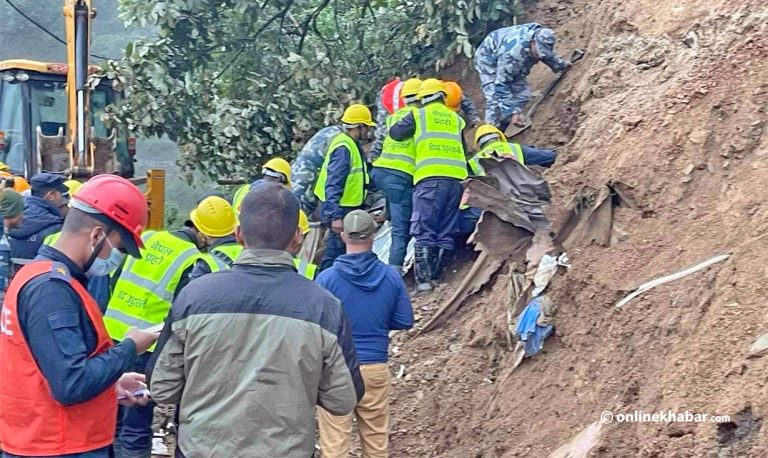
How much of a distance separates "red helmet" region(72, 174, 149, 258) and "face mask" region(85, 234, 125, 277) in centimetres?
7

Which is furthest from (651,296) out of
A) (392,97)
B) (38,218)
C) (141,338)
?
(38,218)

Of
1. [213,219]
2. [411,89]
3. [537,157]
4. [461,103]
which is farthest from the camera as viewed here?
[461,103]

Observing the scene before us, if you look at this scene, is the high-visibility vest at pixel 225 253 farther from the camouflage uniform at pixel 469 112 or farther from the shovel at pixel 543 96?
the camouflage uniform at pixel 469 112

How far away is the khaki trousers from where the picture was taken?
5.86m

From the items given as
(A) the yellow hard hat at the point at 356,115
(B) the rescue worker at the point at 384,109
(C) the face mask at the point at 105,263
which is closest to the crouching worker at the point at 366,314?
(C) the face mask at the point at 105,263

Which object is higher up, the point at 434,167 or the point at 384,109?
the point at 384,109

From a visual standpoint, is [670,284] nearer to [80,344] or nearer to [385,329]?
[385,329]

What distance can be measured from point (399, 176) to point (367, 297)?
9.62ft

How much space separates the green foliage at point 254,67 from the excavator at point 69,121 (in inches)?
20.1

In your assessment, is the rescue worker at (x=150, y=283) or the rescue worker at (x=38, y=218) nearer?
the rescue worker at (x=150, y=283)

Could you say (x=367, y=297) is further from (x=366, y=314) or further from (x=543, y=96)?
(x=543, y=96)

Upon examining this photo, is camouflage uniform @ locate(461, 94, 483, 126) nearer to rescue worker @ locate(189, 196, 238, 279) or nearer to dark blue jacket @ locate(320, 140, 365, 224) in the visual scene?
dark blue jacket @ locate(320, 140, 365, 224)

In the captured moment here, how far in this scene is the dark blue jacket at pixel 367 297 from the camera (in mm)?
5746

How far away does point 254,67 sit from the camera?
11.2 meters
